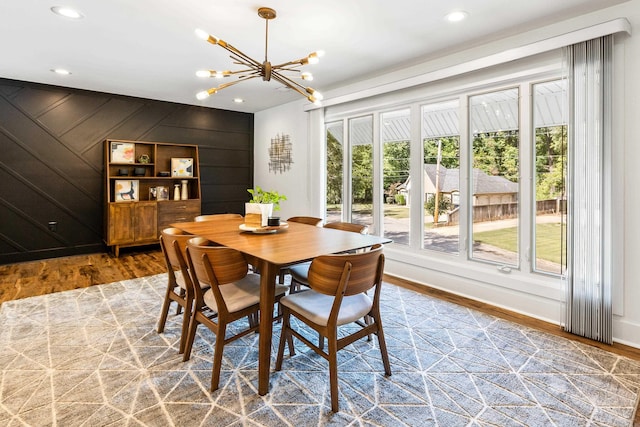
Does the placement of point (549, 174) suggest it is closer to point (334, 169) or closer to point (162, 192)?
point (334, 169)

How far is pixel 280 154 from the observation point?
605 cm

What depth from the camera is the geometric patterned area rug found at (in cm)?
175

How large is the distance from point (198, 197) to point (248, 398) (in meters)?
4.66

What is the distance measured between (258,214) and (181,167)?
377cm

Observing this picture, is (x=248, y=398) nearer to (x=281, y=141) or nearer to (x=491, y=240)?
(x=491, y=240)

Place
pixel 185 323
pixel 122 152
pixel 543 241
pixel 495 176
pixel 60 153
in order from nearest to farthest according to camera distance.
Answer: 1. pixel 185 323
2. pixel 543 241
3. pixel 495 176
4. pixel 60 153
5. pixel 122 152

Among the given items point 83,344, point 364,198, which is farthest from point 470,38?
point 83,344

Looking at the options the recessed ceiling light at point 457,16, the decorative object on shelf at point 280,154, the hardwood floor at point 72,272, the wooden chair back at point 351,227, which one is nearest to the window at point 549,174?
the recessed ceiling light at point 457,16

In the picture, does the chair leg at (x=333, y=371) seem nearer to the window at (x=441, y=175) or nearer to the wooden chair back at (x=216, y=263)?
the wooden chair back at (x=216, y=263)

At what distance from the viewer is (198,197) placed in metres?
6.00

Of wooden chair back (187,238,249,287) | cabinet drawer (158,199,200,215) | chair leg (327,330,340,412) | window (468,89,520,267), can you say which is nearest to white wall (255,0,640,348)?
window (468,89,520,267)

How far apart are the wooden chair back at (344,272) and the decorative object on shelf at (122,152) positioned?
15.8 ft

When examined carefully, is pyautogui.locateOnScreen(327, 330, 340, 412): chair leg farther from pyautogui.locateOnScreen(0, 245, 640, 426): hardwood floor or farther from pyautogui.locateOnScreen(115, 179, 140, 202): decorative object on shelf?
pyautogui.locateOnScreen(115, 179, 140, 202): decorative object on shelf

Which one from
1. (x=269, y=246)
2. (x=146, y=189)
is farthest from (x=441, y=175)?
(x=146, y=189)
